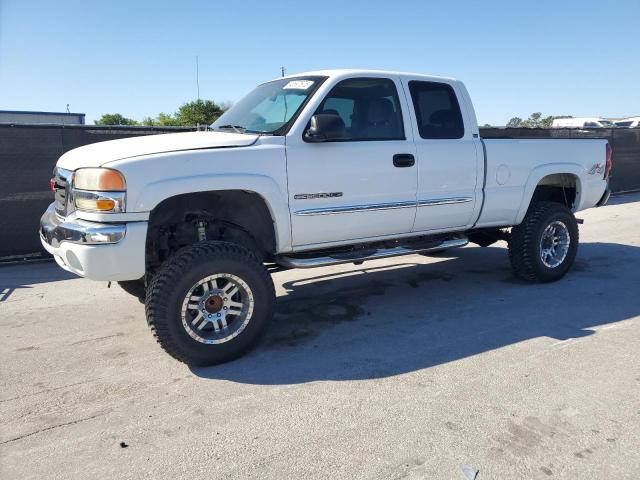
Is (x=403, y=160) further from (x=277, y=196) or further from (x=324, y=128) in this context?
(x=277, y=196)

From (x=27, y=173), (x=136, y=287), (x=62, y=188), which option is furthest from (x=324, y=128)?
(x=27, y=173)

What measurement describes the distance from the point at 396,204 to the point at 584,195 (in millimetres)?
2823

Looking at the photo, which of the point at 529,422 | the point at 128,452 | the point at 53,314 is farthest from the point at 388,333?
the point at 53,314

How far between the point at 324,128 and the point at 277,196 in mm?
641

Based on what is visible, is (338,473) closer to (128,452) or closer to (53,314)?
(128,452)

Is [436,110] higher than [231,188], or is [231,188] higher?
[436,110]

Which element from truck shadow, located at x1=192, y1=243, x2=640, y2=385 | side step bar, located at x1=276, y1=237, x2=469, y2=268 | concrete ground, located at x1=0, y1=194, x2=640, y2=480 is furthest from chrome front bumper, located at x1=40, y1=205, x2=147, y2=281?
side step bar, located at x1=276, y1=237, x2=469, y2=268

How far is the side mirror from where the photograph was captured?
12.9ft

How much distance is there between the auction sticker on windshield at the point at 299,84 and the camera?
4387 mm

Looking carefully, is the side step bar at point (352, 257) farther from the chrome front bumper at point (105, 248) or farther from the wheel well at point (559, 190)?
the wheel well at point (559, 190)

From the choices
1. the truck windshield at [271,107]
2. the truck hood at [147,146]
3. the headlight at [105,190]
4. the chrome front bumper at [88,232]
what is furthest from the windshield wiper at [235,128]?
the chrome front bumper at [88,232]

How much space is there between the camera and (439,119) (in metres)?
4.95

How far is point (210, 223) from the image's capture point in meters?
4.05

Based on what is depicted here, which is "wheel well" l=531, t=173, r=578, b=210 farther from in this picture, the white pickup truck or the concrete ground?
the concrete ground
